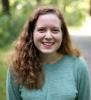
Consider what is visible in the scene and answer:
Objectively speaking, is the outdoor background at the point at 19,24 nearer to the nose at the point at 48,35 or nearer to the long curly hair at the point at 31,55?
the long curly hair at the point at 31,55

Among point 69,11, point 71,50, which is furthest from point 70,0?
point 71,50

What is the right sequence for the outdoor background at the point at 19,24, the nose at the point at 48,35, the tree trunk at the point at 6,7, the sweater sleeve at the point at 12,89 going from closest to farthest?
the nose at the point at 48,35, the sweater sleeve at the point at 12,89, the outdoor background at the point at 19,24, the tree trunk at the point at 6,7

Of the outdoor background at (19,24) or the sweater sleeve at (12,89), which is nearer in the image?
the sweater sleeve at (12,89)

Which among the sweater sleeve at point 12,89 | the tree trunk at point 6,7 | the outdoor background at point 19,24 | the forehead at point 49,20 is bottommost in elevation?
the outdoor background at point 19,24

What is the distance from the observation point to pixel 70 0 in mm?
33125

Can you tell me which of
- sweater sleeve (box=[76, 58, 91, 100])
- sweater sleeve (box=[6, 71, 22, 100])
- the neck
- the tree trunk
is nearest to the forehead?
the neck

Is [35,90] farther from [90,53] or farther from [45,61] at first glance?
[90,53]

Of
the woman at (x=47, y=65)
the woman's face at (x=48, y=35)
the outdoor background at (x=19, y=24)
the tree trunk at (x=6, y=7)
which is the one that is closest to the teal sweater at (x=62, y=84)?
the woman at (x=47, y=65)

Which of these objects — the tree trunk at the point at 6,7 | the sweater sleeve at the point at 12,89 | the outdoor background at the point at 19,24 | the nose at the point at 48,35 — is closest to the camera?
the nose at the point at 48,35

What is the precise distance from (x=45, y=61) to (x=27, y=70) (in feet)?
0.54

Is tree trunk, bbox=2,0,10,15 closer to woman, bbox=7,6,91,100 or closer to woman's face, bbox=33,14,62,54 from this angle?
woman, bbox=7,6,91,100

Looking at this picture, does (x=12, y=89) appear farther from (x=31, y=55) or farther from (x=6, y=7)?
(x=6, y=7)

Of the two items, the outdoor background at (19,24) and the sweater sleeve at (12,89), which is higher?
the sweater sleeve at (12,89)

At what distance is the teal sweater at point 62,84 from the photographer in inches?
139
